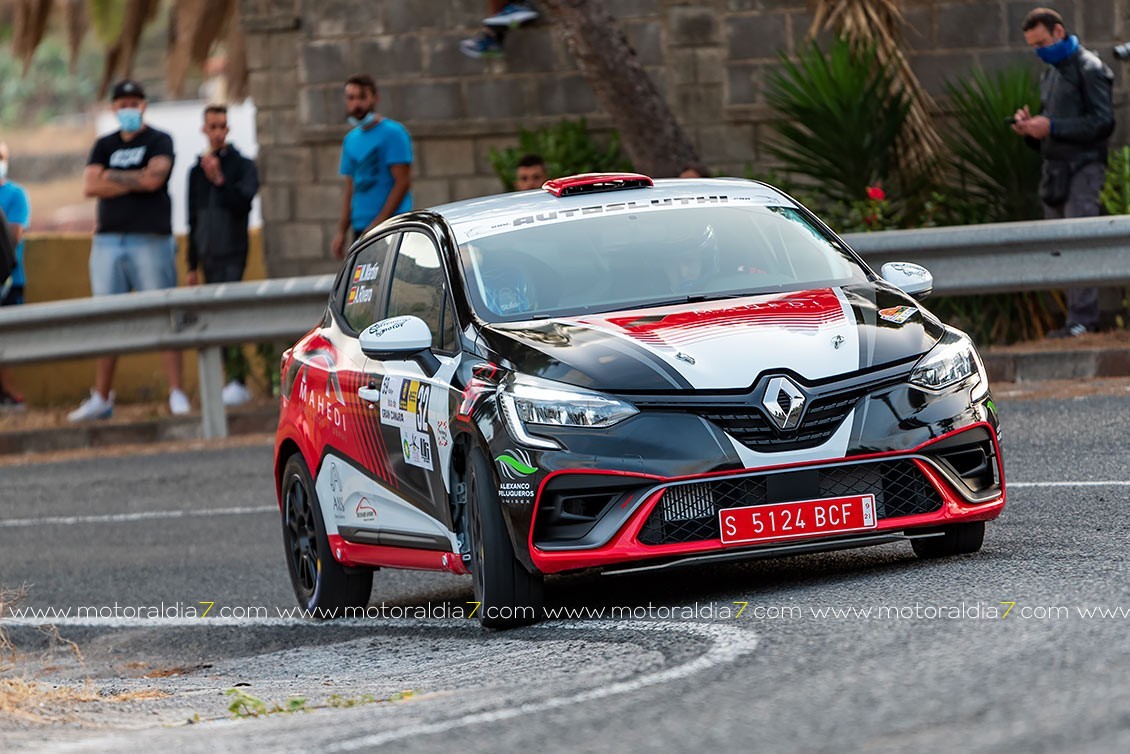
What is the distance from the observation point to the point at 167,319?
53.4ft

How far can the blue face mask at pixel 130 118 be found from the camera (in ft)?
55.1

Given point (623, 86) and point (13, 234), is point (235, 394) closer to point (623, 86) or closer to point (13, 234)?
point (13, 234)

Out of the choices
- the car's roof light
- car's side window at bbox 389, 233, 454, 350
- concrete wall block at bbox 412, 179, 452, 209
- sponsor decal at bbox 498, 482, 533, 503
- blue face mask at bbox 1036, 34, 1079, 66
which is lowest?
concrete wall block at bbox 412, 179, 452, 209

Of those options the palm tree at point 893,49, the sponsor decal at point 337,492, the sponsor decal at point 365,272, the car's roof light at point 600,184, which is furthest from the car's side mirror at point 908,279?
the palm tree at point 893,49

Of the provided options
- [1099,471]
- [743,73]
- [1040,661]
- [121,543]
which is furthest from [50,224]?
[1040,661]

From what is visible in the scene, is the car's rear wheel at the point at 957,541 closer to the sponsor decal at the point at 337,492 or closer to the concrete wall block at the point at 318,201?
the sponsor decal at the point at 337,492

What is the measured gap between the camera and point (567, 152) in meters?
19.2

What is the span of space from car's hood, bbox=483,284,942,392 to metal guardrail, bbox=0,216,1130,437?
20.4ft

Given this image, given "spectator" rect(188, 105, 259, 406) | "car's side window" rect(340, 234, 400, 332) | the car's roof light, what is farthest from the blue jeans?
the car's roof light

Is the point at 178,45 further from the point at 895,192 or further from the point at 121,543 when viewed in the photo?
the point at 121,543

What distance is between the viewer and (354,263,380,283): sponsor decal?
9305mm

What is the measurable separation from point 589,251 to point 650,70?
11.1 metres

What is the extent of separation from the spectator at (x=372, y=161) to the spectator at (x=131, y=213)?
1543 millimetres

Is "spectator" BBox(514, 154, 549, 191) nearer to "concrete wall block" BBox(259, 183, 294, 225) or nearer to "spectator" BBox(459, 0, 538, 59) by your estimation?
"spectator" BBox(459, 0, 538, 59)
